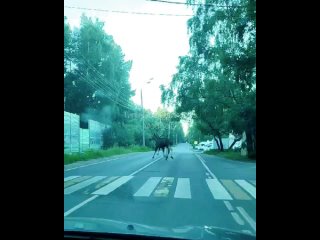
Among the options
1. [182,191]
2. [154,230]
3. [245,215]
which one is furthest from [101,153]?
[154,230]

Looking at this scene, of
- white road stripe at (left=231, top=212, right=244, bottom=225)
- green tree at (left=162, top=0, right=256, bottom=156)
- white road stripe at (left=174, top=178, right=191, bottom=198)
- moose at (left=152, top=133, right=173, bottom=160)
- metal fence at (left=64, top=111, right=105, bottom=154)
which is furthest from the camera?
moose at (left=152, top=133, right=173, bottom=160)

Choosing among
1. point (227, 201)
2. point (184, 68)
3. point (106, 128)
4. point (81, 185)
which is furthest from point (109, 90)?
point (227, 201)

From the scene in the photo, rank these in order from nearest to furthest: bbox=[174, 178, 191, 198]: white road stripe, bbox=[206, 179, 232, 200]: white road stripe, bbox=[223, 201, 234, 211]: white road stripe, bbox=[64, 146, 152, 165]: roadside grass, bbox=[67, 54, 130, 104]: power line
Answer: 1. bbox=[223, 201, 234, 211]: white road stripe
2. bbox=[206, 179, 232, 200]: white road stripe
3. bbox=[174, 178, 191, 198]: white road stripe
4. bbox=[64, 146, 152, 165]: roadside grass
5. bbox=[67, 54, 130, 104]: power line

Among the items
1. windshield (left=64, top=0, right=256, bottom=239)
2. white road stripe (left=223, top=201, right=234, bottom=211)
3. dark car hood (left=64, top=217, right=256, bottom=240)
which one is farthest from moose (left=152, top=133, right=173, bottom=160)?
dark car hood (left=64, top=217, right=256, bottom=240)

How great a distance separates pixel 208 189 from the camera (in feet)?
29.3

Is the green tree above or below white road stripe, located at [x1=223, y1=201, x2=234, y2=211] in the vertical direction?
above

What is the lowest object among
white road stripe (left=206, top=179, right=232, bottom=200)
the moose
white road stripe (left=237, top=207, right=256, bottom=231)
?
white road stripe (left=206, top=179, right=232, bottom=200)

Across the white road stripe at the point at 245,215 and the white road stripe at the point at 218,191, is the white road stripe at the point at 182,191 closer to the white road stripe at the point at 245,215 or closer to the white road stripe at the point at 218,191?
the white road stripe at the point at 218,191

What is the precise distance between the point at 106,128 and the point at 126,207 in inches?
892

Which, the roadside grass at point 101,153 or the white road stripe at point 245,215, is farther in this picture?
the roadside grass at point 101,153

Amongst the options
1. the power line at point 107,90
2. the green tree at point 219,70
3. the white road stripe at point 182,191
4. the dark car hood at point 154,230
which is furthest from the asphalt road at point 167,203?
the power line at point 107,90

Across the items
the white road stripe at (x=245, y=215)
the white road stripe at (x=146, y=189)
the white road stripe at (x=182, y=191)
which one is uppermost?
the white road stripe at (x=146, y=189)

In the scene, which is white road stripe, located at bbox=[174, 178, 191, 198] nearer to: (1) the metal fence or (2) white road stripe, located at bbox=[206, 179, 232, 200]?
(2) white road stripe, located at bbox=[206, 179, 232, 200]
